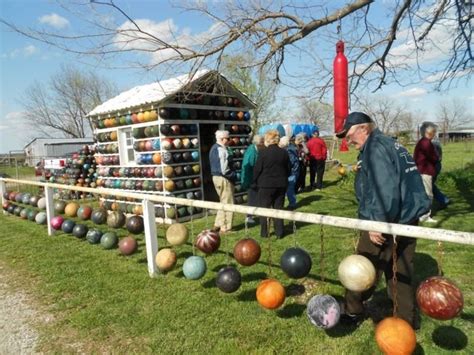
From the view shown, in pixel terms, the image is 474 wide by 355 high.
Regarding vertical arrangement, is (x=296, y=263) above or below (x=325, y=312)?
above

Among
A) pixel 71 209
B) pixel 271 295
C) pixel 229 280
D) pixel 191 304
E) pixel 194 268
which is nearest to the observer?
pixel 271 295

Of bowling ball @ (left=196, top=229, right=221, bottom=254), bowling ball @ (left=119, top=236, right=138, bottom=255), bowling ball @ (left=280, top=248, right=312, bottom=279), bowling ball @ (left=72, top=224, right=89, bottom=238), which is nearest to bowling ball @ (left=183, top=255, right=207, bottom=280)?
bowling ball @ (left=196, top=229, right=221, bottom=254)

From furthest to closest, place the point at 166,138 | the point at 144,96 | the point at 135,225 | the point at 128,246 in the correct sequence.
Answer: the point at 144,96 < the point at 166,138 < the point at 135,225 < the point at 128,246

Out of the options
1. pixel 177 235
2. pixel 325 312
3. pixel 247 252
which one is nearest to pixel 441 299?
pixel 325 312

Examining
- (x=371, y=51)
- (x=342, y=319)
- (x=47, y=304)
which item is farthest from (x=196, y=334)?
(x=371, y=51)

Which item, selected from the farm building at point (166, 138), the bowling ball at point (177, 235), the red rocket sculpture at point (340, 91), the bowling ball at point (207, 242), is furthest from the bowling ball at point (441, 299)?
the farm building at point (166, 138)

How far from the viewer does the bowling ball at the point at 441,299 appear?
2594mm

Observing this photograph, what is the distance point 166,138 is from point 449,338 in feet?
24.0

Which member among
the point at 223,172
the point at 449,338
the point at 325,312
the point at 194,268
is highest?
the point at 223,172

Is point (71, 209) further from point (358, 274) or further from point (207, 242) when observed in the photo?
point (358, 274)

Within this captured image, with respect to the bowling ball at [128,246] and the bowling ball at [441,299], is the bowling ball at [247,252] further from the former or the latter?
the bowling ball at [128,246]

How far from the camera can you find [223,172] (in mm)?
7594

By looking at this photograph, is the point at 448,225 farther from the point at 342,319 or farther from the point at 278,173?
the point at 342,319

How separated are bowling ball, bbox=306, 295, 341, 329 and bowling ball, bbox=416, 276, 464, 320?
2.64ft
